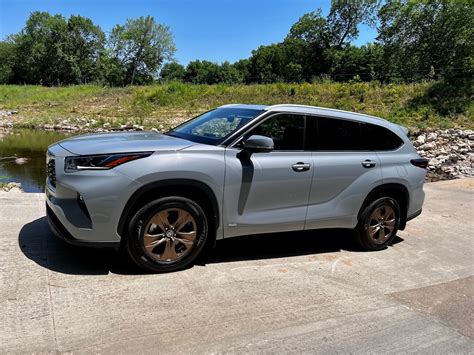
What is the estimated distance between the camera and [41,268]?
4.26 metres

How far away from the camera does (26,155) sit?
1493cm

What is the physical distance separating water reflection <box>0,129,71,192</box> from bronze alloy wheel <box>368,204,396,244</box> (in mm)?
7350

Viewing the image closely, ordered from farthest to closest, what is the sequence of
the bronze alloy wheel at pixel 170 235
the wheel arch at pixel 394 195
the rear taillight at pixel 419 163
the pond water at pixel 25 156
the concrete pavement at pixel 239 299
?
the pond water at pixel 25 156 → the rear taillight at pixel 419 163 → the wheel arch at pixel 394 195 → the bronze alloy wheel at pixel 170 235 → the concrete pavement at pixel 239 299

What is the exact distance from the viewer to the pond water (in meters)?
10.9

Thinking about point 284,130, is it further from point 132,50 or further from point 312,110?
point 132,50

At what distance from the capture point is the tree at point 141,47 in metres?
84.1

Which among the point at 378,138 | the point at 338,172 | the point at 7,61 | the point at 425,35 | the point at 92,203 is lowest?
the point at 92,203

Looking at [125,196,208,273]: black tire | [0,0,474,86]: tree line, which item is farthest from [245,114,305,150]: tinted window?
[0,0,474,86]: tree line

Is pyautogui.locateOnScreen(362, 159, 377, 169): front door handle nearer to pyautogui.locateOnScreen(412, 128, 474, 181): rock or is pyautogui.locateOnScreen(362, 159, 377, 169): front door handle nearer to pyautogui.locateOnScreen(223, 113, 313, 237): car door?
pyautogui.locateOnScreen(223, 113, 313, 237): car door

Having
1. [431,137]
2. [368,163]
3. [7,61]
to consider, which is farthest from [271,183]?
[7,61]

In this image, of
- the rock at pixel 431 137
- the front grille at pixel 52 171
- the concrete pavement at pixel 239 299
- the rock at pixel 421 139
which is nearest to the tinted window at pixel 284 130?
the concrete pavement at pixel 239 299

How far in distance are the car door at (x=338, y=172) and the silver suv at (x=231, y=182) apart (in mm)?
13

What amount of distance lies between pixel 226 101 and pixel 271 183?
26.5 m

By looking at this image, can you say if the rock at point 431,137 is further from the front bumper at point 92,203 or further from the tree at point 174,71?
the tree at point 174,71
